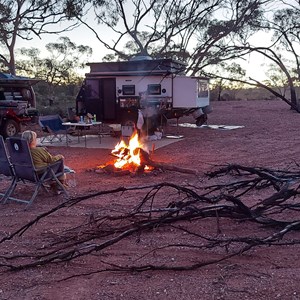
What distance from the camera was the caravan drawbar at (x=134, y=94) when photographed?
1393 cm

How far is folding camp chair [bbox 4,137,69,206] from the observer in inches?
228

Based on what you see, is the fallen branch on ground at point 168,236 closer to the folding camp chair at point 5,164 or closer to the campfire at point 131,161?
the folding camp chair at point 5,164

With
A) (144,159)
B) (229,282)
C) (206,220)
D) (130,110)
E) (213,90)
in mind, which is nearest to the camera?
(229,282)

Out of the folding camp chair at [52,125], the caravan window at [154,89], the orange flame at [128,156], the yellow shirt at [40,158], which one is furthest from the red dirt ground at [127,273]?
the caravan window at [154,89]

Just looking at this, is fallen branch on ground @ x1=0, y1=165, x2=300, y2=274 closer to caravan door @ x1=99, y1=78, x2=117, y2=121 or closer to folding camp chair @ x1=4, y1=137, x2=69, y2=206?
folding camp chair @ x1=4, y1=137, x2=69, y2=206

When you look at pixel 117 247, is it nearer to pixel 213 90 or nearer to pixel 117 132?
pixel 117 132

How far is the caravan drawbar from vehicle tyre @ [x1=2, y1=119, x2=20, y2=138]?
6.54 feet

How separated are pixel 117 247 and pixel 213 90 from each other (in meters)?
37.1

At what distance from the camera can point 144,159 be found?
7586mm

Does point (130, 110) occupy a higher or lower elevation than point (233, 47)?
lower

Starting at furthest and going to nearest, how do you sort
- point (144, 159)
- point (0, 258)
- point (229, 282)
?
point (144, 159) → point (0, 258) → point (229, 282)

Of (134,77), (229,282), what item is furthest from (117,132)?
(229,282)

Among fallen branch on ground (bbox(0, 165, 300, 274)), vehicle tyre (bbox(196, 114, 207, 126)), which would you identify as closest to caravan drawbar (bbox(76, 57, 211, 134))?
vehicle tyre (bbox(196, 114, 207, 126))

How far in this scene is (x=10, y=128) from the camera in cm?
1342
